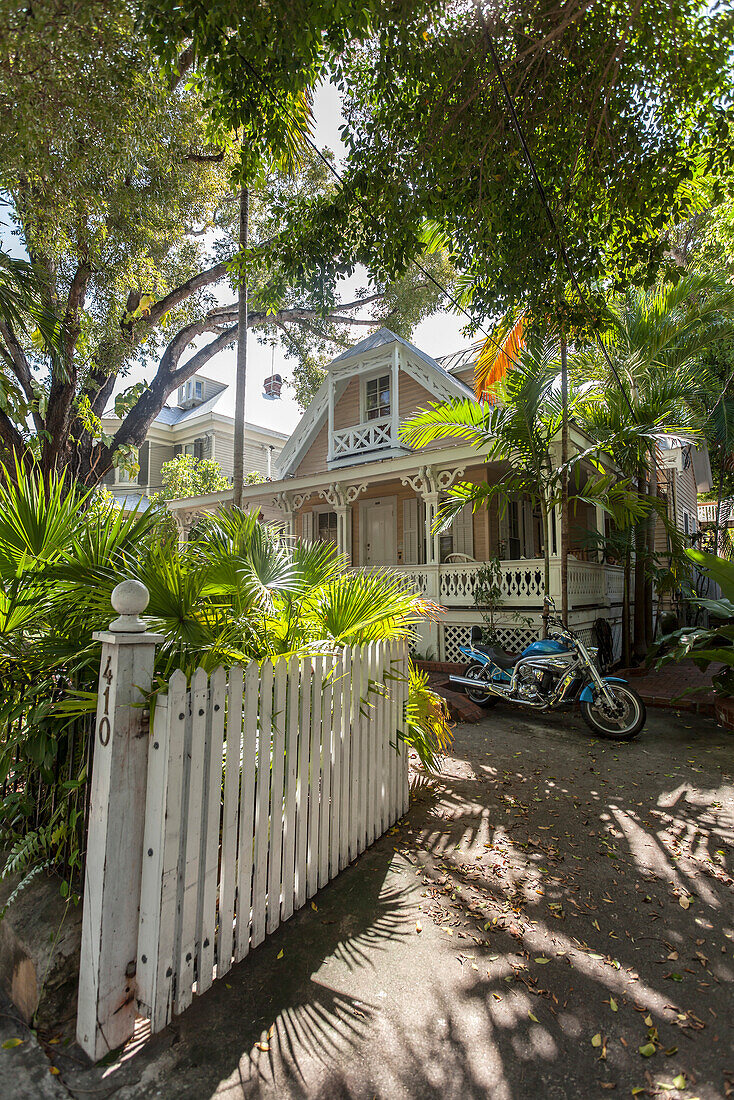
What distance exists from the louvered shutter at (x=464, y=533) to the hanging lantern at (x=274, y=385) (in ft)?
47.5

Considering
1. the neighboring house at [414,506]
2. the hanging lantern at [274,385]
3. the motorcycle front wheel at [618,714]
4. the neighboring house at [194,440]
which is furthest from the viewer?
the hanging lantern at [274,385]

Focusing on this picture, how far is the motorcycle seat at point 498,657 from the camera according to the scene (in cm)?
698

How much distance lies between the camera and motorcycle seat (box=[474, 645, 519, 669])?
6.98 m

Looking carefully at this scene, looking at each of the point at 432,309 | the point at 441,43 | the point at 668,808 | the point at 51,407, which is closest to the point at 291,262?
the point at 441,43

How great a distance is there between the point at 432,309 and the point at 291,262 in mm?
10969

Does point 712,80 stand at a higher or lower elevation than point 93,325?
lower

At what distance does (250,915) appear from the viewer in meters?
2.37

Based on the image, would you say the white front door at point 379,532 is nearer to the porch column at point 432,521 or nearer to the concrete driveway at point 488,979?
the porch column at point 432,521

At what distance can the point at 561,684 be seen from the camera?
617 cm

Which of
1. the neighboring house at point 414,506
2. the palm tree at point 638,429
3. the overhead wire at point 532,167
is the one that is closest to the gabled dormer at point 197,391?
the neighboring house at point 414,506

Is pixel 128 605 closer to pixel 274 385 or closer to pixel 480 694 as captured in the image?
pixel 480 694

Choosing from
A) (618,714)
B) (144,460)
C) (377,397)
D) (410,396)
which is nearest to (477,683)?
(618,714)

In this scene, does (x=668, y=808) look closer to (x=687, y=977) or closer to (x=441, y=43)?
(x=687, y=977)

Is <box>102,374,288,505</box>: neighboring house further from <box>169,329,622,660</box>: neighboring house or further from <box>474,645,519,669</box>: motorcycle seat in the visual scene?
<box>474,645,519,669</box>: motorcycle seat
